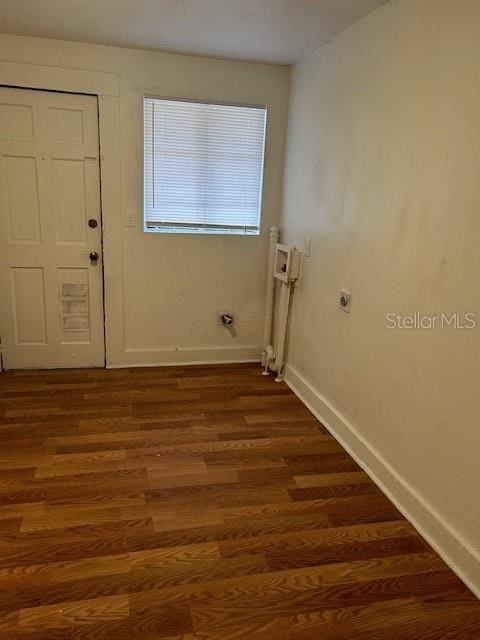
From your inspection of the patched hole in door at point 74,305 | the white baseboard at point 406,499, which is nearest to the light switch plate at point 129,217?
the patched hole in door at point 74,305

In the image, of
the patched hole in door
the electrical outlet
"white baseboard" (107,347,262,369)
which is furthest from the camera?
"white baseboard" (107,347,262,369)

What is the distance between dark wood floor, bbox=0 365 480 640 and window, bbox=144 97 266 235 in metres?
1.53

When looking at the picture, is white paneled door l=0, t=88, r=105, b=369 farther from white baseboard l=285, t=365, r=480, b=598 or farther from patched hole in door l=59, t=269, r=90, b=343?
white baseboard l=285, t=365, r=480, b=598

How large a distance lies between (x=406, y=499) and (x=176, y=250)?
2.41 meters

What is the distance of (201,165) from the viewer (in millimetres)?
3512

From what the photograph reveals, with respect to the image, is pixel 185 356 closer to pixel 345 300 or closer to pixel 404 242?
pixel 345 300

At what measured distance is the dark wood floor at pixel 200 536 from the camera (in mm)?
1584

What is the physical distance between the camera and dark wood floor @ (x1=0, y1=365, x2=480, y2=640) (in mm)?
1584

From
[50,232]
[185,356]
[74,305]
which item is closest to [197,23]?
[50,232]

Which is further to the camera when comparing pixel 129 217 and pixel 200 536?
pixel 129 217

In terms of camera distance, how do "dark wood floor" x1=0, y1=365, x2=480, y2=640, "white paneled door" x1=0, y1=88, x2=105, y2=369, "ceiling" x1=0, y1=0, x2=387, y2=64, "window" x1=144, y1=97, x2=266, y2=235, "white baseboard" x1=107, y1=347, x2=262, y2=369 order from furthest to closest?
"white baseboard" x1=107, y1=347, x2=262, y2=369, "window" x1=144, y1=97, x2=266, y2=235, "white paneled door" x1=0, y1=88, x2=105, y2=369, "ceiling" x1=0, y1=0, x2=387, y2=64, "dark wood floor" x1=0, y1=365, x2=480, y2=640

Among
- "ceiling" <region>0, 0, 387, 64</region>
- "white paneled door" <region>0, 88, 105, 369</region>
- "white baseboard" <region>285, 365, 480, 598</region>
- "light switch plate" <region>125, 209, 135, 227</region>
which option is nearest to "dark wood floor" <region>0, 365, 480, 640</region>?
"white baseboard" <region>285, 365, 480, 598</region>

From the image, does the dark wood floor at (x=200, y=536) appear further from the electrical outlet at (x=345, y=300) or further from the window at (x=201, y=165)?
the window at (x=201, y=165)

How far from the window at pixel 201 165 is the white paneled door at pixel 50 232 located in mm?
429
